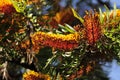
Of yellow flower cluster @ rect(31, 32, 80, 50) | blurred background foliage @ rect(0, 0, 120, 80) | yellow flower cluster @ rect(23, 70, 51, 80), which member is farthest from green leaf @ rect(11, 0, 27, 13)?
yellow flower cluster @ rect(23, 70, 51, 80)

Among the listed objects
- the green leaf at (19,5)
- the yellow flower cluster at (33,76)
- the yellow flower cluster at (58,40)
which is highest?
the green leaf at (19,5)

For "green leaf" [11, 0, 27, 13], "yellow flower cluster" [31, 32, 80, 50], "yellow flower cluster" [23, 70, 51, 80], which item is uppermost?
"green leaf" [11, 0, 27, 13]

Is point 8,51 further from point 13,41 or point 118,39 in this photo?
point 118,39

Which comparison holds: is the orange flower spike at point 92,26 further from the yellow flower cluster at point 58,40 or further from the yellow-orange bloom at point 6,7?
the yellow-orange bloom at point 6,7

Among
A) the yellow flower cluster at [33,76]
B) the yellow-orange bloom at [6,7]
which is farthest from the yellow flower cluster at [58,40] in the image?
the yellow-orange bloom at [6,7]

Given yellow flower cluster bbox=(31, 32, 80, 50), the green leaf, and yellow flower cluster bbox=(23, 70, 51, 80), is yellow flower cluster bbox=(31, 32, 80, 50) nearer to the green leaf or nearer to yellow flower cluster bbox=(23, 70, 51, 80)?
yellow flower cluster bbox=(23, 70, 51, 80)

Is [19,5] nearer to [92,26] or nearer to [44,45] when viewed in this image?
[44,45]

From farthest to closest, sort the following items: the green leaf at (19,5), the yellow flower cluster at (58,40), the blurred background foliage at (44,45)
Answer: the green leaf at (19,5) < the blurred background foliage at (44,45) < the yellow flower cluster at (58,40)
